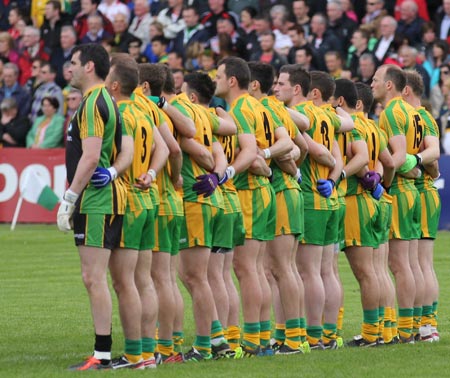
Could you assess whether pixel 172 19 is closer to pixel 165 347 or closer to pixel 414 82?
pixel 414 82

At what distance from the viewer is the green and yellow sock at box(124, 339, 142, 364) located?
1017cm

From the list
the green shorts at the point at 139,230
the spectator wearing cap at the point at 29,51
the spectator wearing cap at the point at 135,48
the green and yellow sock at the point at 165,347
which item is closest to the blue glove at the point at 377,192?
the green and yellow sock at the point at 165,347

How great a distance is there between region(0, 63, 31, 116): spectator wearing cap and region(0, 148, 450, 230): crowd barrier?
174 centimetres

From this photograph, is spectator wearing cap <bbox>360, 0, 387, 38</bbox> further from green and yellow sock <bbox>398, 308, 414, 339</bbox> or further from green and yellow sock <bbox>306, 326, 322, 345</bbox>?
green and yellow sock <bbox>306, 326, 322, 345</bbox>

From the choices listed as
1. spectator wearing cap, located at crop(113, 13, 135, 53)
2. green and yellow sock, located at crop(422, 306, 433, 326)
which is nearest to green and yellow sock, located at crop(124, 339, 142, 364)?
green and yellow sock, located at crop(422, 306, 433, 326)

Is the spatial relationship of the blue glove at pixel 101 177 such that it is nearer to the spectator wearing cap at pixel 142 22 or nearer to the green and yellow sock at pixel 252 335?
the green and yellow sock at pixel 252 335

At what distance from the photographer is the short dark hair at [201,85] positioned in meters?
11.4

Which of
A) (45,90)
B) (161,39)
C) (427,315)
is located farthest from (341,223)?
(161,39)

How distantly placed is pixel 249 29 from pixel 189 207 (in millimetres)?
15419

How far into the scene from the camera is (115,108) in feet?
32.9

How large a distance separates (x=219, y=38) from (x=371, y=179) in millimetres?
12786

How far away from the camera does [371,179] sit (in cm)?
1248

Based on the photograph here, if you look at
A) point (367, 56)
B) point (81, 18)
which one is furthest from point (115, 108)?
point (81, 18)

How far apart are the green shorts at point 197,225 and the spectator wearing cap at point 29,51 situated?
17.5m
